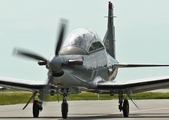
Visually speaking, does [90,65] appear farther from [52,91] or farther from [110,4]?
[110,4]

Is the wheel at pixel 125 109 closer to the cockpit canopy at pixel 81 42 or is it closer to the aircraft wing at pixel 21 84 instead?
the cockpit canopy at pixel 81 42

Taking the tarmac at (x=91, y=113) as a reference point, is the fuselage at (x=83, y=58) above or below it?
above

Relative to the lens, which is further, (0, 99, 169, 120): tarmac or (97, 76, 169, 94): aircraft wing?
(97, 76, 169, 94): aircraft wing

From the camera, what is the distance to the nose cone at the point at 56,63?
22.5 metres

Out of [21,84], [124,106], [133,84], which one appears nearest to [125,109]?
[124,106]

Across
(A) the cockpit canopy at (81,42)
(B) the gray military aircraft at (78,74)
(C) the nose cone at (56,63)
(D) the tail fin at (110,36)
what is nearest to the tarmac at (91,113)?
(B) the gray military aircraft at (78,74)

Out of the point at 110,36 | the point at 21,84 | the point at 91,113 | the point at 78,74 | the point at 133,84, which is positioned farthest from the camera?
the point at 110,36

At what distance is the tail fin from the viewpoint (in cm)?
3609

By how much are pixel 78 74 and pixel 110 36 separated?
12.7 metres

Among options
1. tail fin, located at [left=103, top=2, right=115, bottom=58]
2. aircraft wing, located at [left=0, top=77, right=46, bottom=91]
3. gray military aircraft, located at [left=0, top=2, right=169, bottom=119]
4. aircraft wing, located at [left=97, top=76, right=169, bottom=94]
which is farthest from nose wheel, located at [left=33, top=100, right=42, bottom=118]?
tail fin, located at [left=103, top=2, right=115, bottom=58]

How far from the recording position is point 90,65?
25.9m

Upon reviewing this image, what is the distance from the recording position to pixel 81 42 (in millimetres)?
25766

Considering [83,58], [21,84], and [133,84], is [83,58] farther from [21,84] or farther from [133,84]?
[21,84]

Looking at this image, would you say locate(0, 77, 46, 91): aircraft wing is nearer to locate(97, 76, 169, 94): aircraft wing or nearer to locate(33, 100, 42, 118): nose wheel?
locate(33, 100, 42, 118): nose wheel
